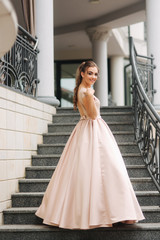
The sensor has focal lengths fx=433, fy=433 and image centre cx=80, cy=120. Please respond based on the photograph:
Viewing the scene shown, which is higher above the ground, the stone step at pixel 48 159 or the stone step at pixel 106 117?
the stone step at pixel 106 117

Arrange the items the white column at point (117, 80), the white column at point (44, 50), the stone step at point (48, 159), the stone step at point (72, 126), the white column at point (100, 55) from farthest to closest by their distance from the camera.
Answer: the white column at point (117, 80) < the white column at point (100, 55) < the white column at point (44, 50) < the stone step at point (72, 126) < the stone step at point (48, 159)

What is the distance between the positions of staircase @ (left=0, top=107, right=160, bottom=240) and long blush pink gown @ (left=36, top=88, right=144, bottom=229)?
0.26 metres

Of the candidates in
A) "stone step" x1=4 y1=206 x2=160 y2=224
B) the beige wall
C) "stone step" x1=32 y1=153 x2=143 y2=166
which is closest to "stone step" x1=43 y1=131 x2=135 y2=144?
the beige wall

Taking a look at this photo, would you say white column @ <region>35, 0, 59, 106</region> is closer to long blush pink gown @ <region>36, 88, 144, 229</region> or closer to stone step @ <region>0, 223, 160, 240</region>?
long blush pink gown @ <region>36, 88, 144, 229</region>

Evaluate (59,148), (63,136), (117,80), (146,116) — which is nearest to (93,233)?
(146,116)

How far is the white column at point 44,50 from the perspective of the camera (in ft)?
22.8

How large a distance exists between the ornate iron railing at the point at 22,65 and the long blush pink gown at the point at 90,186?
1.53 metres

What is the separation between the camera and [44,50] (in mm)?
6988

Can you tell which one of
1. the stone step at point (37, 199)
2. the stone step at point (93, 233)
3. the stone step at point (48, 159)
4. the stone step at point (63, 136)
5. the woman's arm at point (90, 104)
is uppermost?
the woman's arm at point (90, 104)

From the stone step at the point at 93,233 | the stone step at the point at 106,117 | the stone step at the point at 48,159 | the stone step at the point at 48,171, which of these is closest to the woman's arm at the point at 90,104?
the stone step at the point at 93,233

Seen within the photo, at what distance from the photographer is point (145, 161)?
555 cm

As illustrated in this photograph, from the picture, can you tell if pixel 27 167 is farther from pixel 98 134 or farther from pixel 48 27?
pixel 48 27

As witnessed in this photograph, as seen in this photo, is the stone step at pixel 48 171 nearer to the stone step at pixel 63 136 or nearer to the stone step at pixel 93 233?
the stone step at pixel 63 136

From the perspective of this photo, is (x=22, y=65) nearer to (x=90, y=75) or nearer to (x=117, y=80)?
(x=90, y=75)
